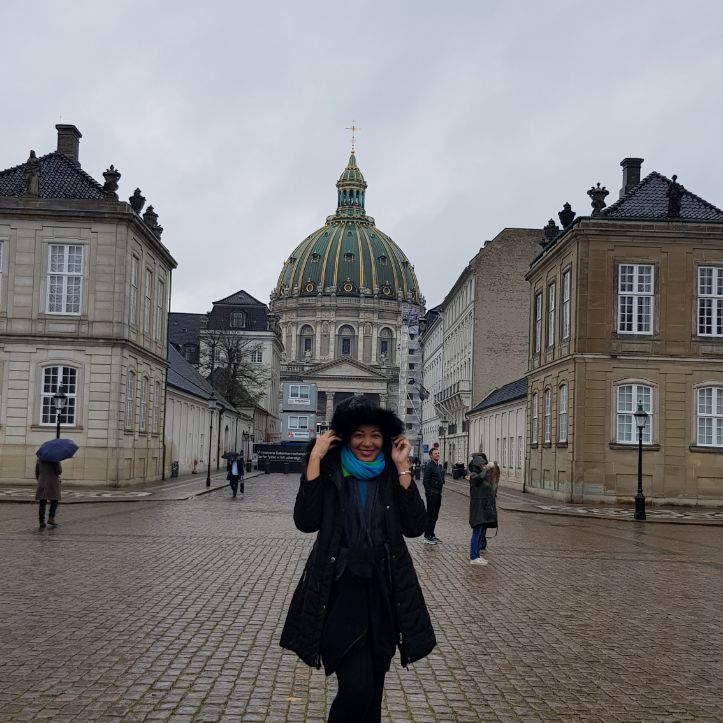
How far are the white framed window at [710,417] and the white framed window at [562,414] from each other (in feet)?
14.3

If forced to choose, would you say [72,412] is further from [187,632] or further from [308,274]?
[308,274]

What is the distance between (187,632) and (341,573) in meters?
4.53

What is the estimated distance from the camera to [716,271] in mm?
33875

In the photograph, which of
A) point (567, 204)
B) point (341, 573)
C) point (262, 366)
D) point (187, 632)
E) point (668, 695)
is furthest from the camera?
point (262, 366)

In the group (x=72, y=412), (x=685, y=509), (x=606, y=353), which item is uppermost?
(x=606, y=353)

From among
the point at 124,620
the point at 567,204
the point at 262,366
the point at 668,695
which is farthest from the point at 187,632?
the point at 262,366

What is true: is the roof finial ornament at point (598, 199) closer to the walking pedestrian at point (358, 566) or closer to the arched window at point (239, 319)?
the walking pedestrian at point (358, 566)

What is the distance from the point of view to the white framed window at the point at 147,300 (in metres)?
40.1

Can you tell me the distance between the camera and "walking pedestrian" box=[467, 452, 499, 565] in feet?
49.8

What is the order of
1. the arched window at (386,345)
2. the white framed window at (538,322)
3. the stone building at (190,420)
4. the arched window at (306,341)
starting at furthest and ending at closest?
the arched window at (306,341) → the arched window at (386,345) → the stone building at (190,420) → the white framed window at (538,322)

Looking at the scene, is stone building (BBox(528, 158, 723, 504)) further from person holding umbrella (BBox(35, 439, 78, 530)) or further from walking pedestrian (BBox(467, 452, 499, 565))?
person holding umbrella (BBox(35, 439, 78, 530))

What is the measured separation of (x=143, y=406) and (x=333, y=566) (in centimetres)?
3577

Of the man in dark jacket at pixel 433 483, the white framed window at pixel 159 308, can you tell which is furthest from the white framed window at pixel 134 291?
the man in dark jacket at pixel 433 483

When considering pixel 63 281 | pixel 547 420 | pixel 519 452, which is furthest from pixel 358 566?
pixel 519 452
